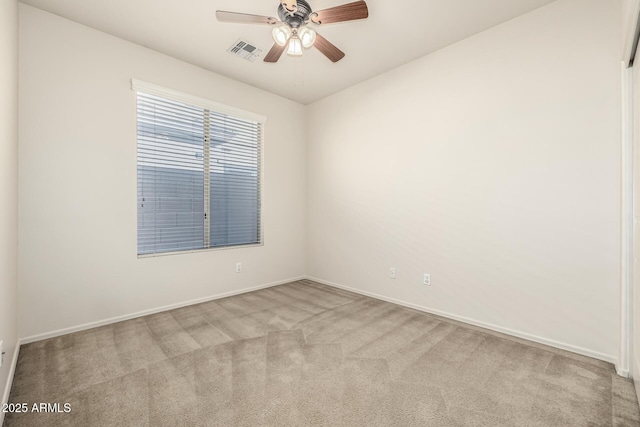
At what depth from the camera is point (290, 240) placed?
4496 millimetres

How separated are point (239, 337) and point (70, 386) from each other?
114 cm

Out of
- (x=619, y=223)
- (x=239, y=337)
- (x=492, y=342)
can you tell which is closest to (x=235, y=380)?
(x=239, y=337)

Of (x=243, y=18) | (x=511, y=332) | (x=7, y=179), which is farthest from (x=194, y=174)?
(x=511, y=332)

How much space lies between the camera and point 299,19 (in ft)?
7.38

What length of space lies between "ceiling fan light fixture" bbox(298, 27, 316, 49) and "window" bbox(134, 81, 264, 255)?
1.77 meters

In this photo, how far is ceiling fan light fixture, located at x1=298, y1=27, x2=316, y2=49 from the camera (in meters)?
2.22

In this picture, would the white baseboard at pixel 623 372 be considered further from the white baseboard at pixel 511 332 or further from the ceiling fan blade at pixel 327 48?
the ceiling fan blade at pixel 327 48

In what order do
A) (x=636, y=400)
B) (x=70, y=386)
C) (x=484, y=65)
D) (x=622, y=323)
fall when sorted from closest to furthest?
(x=636, y=400), (x=70, y=386), (x=622, y=323), (x=484, y=65)

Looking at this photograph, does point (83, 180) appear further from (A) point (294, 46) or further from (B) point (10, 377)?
(A) point (294, 46)

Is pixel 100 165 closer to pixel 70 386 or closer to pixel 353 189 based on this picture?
pixel 70 386

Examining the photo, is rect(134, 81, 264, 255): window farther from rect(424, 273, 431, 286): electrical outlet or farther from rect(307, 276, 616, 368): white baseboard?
rect(424, 273, 431, 286): electrical outlet

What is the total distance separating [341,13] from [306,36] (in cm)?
34

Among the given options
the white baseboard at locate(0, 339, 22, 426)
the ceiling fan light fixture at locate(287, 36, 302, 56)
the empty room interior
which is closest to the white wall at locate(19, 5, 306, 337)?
the empty room interior

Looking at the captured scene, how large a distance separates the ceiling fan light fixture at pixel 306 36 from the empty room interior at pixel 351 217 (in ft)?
0.04
